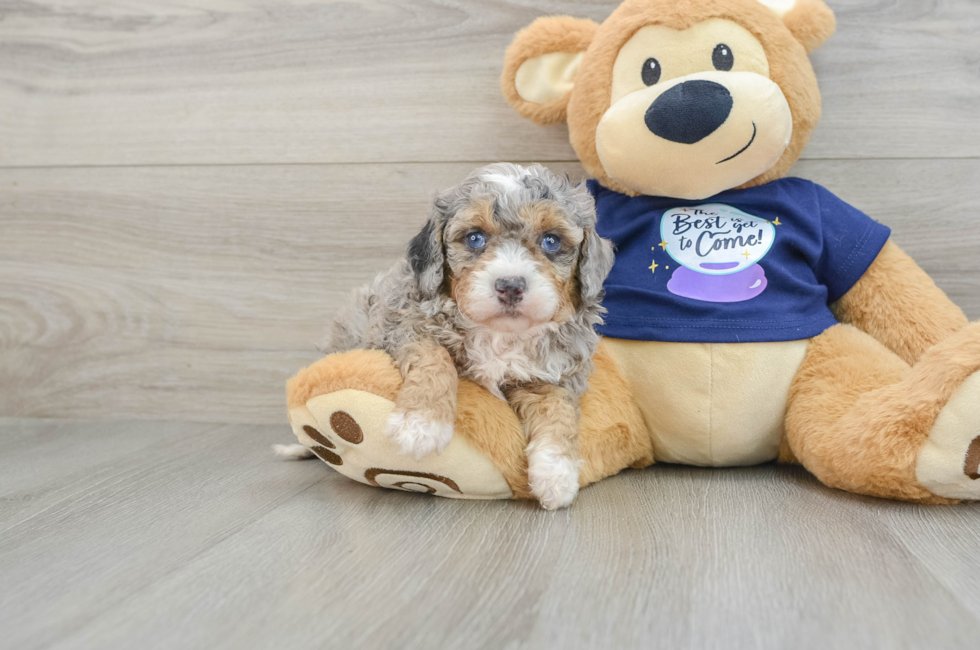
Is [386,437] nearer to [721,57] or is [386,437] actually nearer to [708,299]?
[708,299]

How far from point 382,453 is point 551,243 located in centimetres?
47

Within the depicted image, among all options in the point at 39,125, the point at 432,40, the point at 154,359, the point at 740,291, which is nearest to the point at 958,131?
the point at 740,291

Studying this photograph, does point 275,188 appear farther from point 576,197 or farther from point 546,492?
point 546,492

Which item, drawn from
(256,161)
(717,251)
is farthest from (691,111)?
(256,161)

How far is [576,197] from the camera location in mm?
1302

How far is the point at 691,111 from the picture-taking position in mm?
1332

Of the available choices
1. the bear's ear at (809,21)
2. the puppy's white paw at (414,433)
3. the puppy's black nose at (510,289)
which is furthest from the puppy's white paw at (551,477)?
the bear's ear at (809,21)

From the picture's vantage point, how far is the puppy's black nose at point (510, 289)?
1.13m

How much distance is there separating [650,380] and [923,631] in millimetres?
713

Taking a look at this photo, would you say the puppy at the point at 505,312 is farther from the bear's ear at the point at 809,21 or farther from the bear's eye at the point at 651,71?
the bear's ear at the point at 809,21

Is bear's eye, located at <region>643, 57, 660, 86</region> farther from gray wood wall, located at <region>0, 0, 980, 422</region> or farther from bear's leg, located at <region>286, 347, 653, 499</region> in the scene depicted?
bear's leg, located at <region>286, 347, 653, 499</region>

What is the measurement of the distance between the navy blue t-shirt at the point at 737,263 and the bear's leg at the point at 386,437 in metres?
0.36

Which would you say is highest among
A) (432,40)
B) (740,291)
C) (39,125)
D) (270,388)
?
(432,40)

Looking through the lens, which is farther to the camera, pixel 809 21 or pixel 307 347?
pixel 307 347
